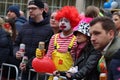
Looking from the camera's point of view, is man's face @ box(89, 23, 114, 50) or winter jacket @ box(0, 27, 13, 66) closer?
man's face @ box(89, 23, 114, 50)

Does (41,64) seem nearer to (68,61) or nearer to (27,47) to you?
(68,61)

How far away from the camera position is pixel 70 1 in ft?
76.5

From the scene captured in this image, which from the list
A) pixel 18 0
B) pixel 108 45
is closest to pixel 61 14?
pixel 108 45

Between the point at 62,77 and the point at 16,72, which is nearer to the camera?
the point at 62,77

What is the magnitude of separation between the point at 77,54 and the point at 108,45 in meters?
1.46

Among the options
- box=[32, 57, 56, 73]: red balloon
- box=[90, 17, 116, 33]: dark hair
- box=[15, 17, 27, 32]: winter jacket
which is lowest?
box=[32, 57, 56, 73]: red balloon

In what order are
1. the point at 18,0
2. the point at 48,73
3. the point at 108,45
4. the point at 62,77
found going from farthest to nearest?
the point at 18,0
the point at 48,73
the point at 62,77
the point at 108,45

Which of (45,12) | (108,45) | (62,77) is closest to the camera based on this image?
(108,45)

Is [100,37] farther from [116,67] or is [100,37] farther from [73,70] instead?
[73,70]

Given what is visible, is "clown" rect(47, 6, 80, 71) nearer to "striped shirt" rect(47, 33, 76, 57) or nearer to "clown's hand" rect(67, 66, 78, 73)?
"striped shirt" rect(47, 33, 76, 57)

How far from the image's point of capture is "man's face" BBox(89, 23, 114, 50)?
4008 mm

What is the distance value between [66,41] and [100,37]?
60.2 inches

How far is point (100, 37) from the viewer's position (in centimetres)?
405

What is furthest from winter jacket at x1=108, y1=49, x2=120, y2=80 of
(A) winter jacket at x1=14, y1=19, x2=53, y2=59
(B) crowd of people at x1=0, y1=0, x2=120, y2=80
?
(A) winter jacket at x1=14, y1=19, x2=53, y2=59
